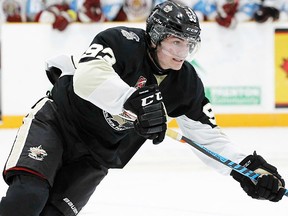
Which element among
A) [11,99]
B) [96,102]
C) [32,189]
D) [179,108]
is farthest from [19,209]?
[11,99]

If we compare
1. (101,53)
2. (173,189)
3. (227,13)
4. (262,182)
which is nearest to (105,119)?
(101,53)

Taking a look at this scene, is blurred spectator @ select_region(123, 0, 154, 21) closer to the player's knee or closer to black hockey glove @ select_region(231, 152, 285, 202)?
black hockey glove @ select_region(231, 152, 285, 202)

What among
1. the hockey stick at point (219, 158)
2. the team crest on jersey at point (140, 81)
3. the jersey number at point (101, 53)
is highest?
the jersey number at point (101, 53)

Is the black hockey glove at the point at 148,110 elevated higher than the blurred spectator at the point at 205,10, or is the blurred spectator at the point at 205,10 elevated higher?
the black hockey glove at the point at 148,110

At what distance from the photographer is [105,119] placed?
2785 millimetres

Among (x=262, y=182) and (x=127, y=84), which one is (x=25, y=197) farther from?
(x=262, y=182)

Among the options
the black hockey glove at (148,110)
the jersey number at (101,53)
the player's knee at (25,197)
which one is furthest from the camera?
the jersey number at (101,53)

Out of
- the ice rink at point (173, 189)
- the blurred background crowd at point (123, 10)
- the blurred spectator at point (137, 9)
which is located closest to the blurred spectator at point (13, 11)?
the blurred background crowd at point (123, 10)

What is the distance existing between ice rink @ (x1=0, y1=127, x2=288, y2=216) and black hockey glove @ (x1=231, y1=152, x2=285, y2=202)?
1.79ft

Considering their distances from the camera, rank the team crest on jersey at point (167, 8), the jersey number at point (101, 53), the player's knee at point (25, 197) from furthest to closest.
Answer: the team crest on jersey at point (167, 8), the jersey number at point (101, 53), the player's knee at point (25, 197)

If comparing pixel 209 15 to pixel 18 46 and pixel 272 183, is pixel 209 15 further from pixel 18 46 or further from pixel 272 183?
pixel 272 183

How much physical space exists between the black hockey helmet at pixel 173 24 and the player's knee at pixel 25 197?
2.44 ft

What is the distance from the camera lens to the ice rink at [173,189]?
3.43m

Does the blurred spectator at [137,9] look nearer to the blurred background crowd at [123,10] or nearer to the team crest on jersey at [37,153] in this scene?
the blurred background crowd at [123,10]
